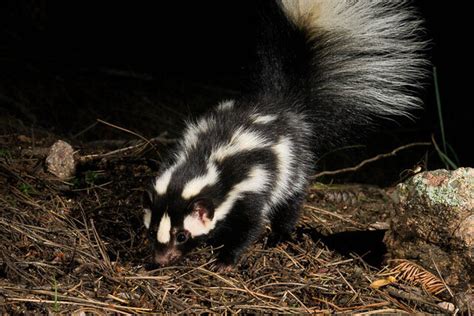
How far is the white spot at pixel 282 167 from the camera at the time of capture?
383 cm

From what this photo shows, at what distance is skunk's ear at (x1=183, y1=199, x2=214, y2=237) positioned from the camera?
3.31 metres

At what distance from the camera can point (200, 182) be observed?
3.41 metres

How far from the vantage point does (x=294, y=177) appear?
159 inches

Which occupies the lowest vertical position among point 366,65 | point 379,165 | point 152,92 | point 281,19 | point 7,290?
point 379,165

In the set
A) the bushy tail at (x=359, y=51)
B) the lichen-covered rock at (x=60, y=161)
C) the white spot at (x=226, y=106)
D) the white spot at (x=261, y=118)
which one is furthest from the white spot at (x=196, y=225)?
the bushy tail at (x=359, y=51)

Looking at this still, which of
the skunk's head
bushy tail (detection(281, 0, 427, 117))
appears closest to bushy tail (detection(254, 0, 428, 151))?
bushy tail (detection(281, 0, 427, 117))

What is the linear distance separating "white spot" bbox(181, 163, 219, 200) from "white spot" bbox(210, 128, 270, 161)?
0.09 meters

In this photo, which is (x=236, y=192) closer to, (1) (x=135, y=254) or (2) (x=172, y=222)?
(2) (x=172, y=222)

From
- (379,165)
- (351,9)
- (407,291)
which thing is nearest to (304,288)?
(407,291)

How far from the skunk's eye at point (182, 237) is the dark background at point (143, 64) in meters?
2.04

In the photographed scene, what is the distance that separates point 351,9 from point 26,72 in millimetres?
3374

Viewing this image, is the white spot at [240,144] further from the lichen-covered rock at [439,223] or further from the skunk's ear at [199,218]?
the lichen-covered rock at [439,223]

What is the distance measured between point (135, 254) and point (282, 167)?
38.6 inches

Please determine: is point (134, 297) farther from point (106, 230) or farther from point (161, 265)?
point (106, 230)
